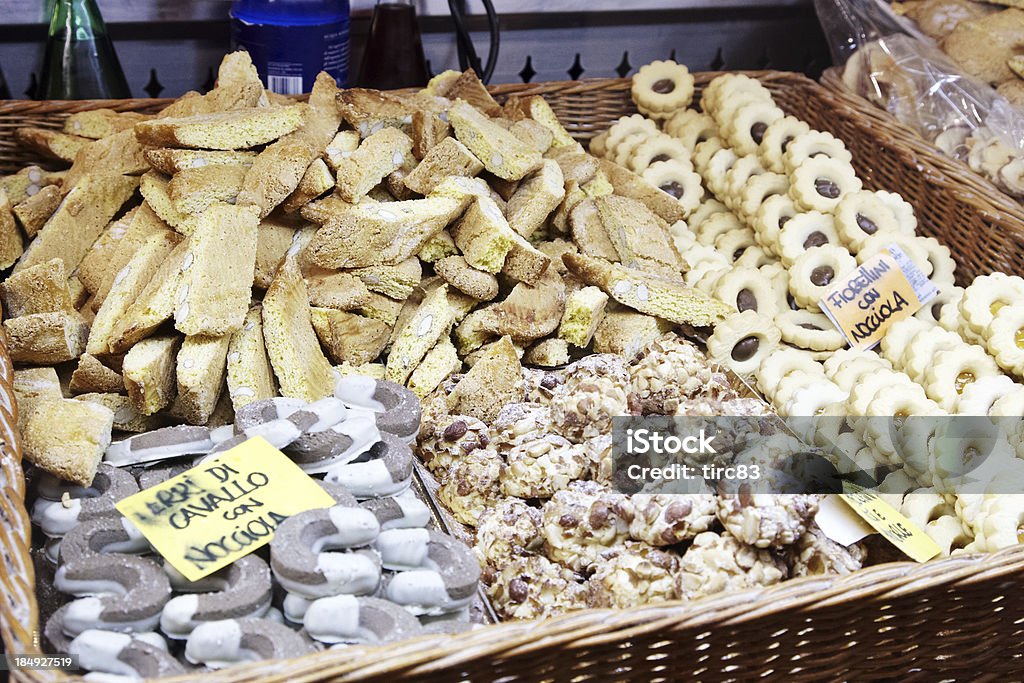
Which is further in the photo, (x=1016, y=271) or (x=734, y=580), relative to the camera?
(x=1016, y=271)

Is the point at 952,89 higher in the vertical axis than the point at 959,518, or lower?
higher

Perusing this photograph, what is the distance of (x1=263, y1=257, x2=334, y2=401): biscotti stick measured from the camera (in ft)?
5.37

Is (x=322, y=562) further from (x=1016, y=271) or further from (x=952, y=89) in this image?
(x=952, y=89)

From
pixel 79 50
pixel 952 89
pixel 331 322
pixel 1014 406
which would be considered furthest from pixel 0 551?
pixel 952 89

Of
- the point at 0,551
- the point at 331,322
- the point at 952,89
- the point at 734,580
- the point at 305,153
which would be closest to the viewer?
the point at 0,551

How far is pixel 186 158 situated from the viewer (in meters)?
1.88

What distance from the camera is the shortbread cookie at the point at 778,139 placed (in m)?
2.43

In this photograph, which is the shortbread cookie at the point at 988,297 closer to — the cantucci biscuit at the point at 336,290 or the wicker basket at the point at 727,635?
the wicker basket at the point at 727,635

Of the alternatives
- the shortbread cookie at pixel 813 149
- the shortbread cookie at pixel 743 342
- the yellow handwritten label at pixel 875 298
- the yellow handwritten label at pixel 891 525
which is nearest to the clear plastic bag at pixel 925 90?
the shortbread cookie at pixel 813 149

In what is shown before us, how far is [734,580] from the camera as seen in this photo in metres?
1.25

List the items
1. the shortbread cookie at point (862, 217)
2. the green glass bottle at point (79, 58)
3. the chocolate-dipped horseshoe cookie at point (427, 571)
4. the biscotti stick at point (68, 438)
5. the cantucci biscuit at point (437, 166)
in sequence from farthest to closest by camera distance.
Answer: the green glass bottle at point (79, 58) → the shortbread cookie at point (862, 217) → the cantucci biscuit at point (437, 166) → the biscotti stick at point (68, 438) → the chocolate-dipped horseshoe cookie at point (427, 571)

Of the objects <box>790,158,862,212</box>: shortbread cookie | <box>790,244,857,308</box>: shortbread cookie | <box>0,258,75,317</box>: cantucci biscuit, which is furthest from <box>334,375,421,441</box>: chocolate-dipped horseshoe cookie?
<box>790,158,862,212</box>: shortbread cookie

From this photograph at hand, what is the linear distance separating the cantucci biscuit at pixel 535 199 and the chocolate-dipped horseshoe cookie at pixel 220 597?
3.62ft

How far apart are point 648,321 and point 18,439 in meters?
1.23
